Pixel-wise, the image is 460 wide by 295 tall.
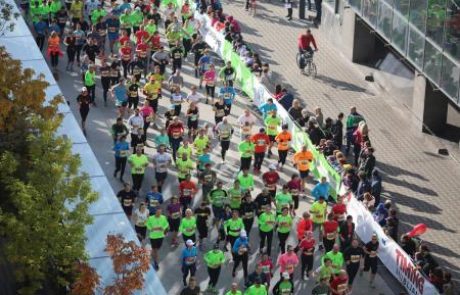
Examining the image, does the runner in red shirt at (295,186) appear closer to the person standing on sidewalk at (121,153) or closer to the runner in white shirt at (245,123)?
the runner in white shirt at (245,123)

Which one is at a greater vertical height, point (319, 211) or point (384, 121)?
point (319, 211)

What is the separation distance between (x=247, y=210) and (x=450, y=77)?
6858 mm

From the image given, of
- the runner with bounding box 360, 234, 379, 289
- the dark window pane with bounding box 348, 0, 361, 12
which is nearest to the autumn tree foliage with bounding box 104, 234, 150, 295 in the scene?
the runner with bounding box 360, 234, 379, 289

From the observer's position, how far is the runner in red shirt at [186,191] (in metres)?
27.9

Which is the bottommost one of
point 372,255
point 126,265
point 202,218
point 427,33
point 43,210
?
point 372,255

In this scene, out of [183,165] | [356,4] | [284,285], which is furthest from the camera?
[356,4]

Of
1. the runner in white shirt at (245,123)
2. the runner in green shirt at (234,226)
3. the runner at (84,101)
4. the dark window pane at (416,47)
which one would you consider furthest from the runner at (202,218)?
the dark window pane at (416,47)

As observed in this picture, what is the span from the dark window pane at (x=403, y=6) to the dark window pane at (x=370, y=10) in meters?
1.43

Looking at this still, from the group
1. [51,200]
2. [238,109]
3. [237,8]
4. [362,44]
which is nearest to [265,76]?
[238,109]

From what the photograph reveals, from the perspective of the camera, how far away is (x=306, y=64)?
121 feet

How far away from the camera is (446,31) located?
3091cm

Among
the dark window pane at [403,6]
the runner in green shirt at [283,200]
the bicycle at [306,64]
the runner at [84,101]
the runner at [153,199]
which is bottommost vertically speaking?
the bicycle at [306,64]

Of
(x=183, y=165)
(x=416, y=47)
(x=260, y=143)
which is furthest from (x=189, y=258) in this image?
(x=416, y=47)

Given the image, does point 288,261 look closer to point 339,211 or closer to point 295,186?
point 339,211
